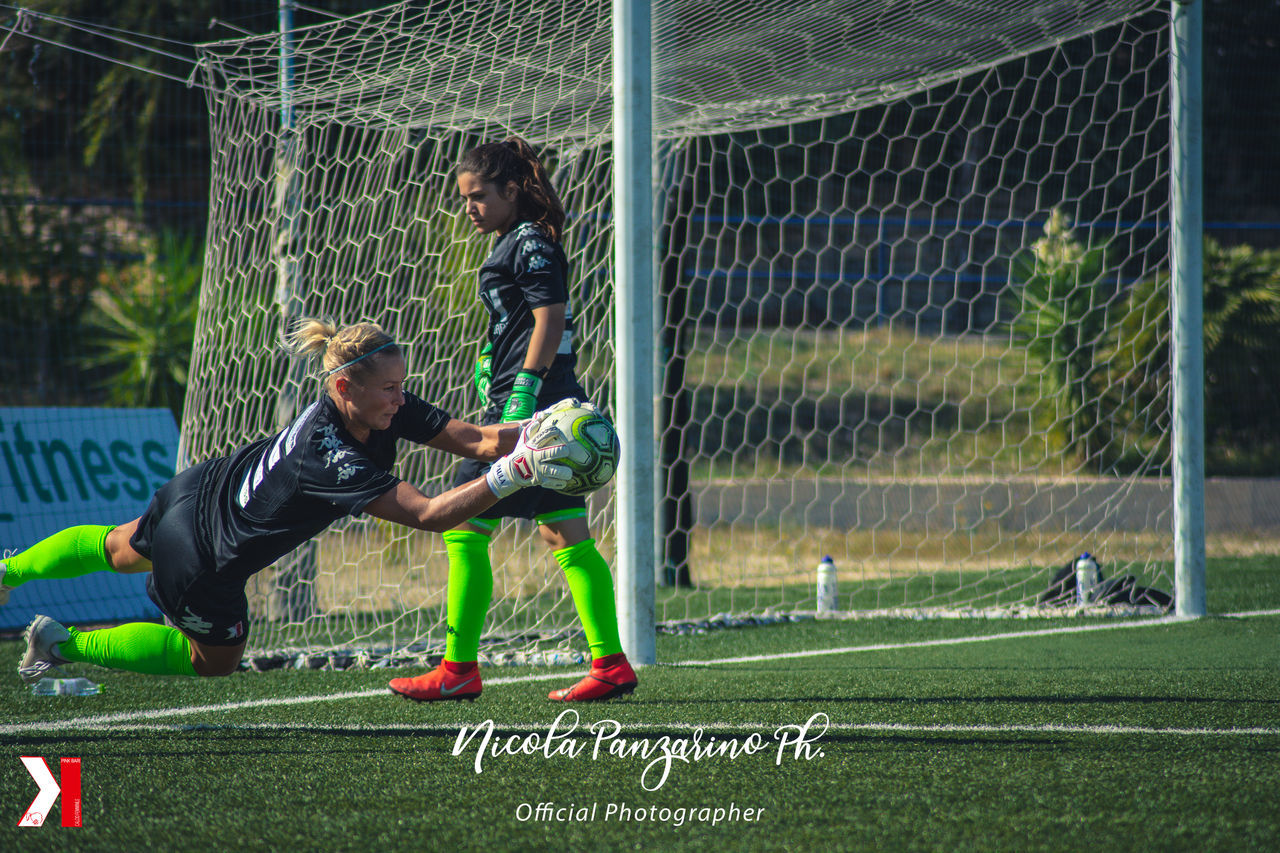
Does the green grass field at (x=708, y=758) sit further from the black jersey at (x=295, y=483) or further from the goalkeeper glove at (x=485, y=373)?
the goalkeeper glove at (x=485, y=373)

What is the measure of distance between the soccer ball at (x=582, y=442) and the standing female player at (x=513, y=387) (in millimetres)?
743

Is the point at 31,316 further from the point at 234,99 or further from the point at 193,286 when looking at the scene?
the point at 234,99

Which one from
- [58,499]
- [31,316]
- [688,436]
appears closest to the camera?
[58,499]

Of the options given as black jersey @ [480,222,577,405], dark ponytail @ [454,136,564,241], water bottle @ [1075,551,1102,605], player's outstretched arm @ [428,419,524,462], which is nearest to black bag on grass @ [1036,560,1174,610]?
water bottle @ [1075,551,1102,605]

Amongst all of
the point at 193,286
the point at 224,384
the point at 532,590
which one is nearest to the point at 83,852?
the point at 224,384

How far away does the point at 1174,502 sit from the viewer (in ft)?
18.8

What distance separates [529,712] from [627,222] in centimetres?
196

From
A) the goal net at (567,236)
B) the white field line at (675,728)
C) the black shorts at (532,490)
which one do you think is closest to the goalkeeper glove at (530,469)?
the black shorts at (532,490)

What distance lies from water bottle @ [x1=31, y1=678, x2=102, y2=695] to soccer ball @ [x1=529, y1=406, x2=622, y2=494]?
93.7 inches

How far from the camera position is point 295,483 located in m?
2.95

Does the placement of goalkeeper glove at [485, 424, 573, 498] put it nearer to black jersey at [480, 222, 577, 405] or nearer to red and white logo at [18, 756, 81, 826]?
black jersey at [480, 222, 577, 405]

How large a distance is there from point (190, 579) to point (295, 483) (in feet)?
1.40

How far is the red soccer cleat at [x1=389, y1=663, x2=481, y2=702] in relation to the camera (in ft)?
11.6

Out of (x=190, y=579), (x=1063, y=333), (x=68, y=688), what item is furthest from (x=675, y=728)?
(x=1063, y=333)
